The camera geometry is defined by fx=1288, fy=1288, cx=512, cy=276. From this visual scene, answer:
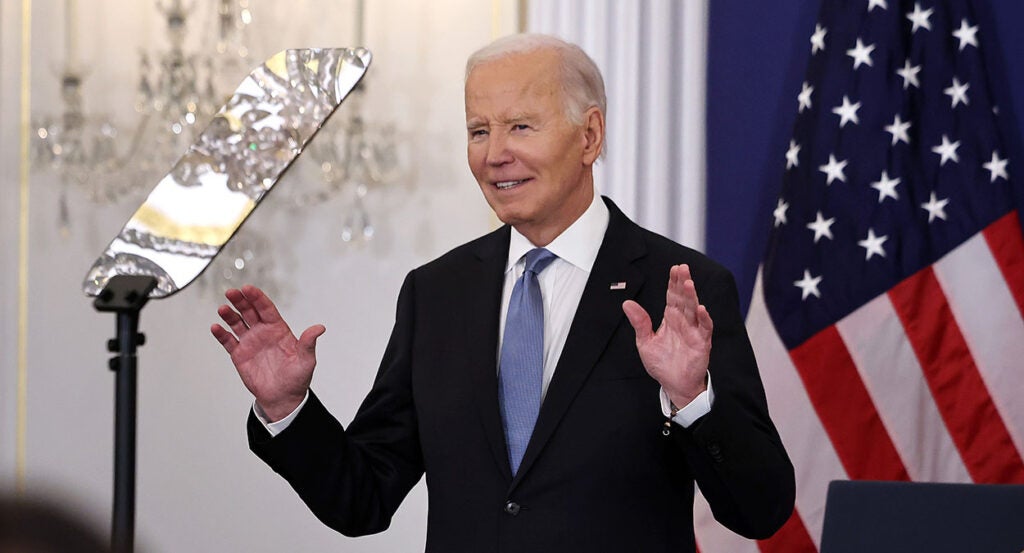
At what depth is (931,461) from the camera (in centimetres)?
347

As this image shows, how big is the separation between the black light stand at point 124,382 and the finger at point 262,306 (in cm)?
23

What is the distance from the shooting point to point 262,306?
2.03 meters

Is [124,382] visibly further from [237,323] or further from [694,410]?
[694,410]

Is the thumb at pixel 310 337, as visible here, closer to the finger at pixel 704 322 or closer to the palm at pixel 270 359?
the palm at pixel 270 359

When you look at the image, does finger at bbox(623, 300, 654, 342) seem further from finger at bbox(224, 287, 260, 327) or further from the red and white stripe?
the red and white stripe

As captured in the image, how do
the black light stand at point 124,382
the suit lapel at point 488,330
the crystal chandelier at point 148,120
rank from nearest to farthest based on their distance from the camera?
1. the black light stand at point 124,382
2. the suit lapel at point 488,330
3. the crystal chandelier at point 148,120

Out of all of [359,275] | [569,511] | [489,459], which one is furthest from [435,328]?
[359,275]

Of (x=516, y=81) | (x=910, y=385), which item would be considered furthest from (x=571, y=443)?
(x=910, y=385)

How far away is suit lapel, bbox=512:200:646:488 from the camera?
2068 mm

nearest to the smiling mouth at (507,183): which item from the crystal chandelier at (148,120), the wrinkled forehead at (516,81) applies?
the wrinkled forehead at (516,81)

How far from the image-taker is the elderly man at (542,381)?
1.99 metres

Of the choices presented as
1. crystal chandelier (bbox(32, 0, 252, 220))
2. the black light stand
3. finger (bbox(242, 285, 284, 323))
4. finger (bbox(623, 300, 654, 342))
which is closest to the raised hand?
finger (bbox(623, 300, 654, 342))

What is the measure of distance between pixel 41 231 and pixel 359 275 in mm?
1212

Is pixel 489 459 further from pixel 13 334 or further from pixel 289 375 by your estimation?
pixel 13 334
